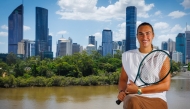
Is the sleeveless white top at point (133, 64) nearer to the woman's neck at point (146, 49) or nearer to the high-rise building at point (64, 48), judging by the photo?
the woman's neck at point (146, 49)

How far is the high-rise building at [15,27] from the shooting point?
125ft

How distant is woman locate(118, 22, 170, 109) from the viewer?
0.80m

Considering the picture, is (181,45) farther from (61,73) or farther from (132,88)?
(132,88)

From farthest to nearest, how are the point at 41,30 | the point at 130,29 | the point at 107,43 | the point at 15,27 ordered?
the point at 41,30 < the point at 107,43 < the point at 15,27 < the point at 130,29

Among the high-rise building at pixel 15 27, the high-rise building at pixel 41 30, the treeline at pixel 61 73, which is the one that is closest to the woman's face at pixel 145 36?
the treeline at pixel 61 73

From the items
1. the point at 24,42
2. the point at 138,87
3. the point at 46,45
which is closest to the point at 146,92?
the point at 138,87

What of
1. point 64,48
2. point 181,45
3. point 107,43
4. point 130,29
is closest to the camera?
point 130,29

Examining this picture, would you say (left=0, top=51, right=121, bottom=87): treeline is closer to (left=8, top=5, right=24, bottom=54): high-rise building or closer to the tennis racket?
the tennis racket

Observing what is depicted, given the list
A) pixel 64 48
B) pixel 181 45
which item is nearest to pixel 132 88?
pixel 181 45

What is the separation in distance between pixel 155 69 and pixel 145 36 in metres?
0.13

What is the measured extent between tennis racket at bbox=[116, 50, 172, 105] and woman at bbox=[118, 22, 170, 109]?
0.02m

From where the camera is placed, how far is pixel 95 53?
20656mm

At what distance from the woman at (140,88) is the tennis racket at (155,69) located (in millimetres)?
18

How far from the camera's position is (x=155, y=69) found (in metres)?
0.84
